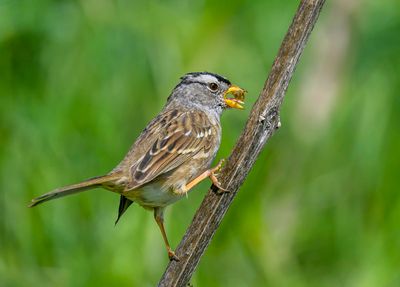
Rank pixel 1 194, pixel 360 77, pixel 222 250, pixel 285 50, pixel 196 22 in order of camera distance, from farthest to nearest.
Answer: pixel 360 77, pixel 196 22, pixel 1 194, pixel 222 250, pixel 285 50

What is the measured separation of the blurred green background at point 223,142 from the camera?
781 centimetres

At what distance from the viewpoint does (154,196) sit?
716 centimetres

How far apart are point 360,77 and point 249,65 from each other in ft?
3.06

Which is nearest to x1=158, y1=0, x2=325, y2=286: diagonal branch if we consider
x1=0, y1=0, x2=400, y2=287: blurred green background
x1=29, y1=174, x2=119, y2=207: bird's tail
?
x1=29, y1=174, x2=119, y2=207: bird's tail

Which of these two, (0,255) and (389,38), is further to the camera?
(389,38)

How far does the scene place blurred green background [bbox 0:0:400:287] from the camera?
7.81m

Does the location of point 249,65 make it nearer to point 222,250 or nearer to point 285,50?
point 222,250

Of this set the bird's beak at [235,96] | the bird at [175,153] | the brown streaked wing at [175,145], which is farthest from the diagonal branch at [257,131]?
the bird's beak at [235,96]

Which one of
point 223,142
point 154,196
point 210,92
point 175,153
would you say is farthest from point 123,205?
point 210,92

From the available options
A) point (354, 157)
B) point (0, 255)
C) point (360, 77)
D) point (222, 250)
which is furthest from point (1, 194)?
point (360, 77)

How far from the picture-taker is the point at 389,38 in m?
10.5

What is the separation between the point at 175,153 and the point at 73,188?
0.91 meters

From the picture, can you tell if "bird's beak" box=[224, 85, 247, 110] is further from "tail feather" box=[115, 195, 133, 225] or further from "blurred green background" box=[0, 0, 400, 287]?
"tail feather" box=[115, 195, 133, 225]

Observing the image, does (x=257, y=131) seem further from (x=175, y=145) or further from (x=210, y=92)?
(x=210, y=92)
